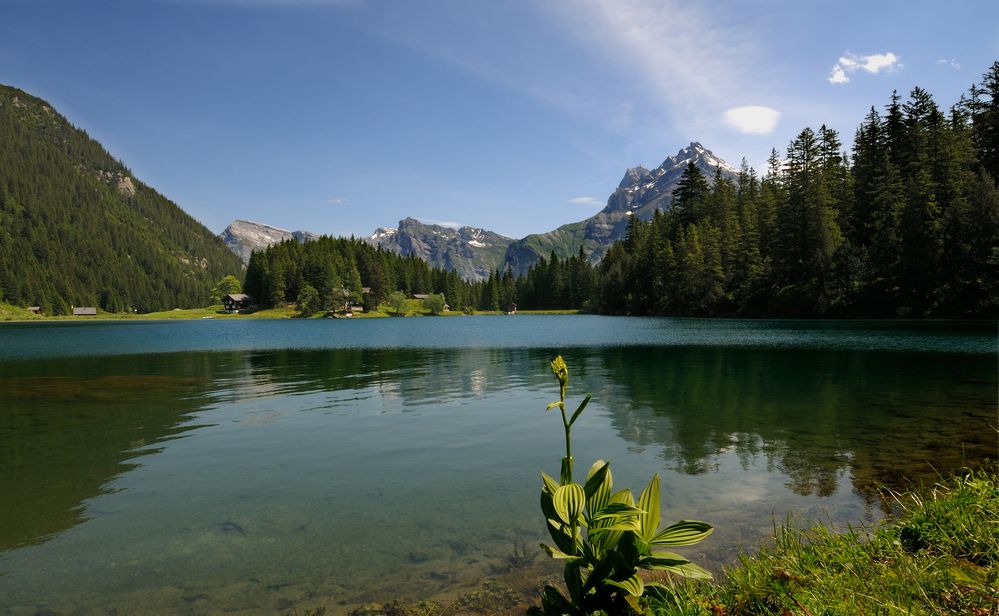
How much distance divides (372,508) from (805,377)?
27713mm

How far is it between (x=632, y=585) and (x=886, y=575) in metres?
3.06

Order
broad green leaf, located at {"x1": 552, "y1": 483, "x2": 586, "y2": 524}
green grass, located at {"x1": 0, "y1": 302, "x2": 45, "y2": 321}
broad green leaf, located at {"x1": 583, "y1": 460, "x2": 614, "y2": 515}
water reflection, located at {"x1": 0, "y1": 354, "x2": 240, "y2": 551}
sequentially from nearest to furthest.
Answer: broad green leaf, located at {"x1": 552, "y1": 483, "x2": 586, "y2": 524}
broad green leaf, located at {"x1": 583, "y1": 460, "x2": 614, "y2": 515}
water reflection, located at {"x1": 0, "y1": 354, "x2": 240, "y2": 551}
green grass, located at {"x1": 0, "y1": 302, "x2": 45, "y2": 321}

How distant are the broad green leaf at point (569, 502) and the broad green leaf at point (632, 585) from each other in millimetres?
656

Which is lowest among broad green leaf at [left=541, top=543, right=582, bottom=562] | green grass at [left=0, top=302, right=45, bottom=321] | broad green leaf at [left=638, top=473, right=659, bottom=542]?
broad green leaf at [left=541, top=543, right=582, bottom=562]

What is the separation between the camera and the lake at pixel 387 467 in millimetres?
7828

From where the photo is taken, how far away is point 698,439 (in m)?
15.7

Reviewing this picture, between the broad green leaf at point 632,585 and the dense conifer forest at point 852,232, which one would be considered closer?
the broad green leaf at point 632,585

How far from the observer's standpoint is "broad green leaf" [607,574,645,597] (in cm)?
386

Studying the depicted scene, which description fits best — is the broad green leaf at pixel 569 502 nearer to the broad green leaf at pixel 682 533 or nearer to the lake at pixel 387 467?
the broad green leaf at pixel 682 533

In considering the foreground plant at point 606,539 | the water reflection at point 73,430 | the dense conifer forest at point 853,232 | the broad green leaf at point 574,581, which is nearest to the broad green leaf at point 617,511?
the foreground plant at point 606,539

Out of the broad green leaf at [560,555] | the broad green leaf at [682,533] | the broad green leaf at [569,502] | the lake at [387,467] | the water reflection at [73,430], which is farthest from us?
the water reflection at [73,430]

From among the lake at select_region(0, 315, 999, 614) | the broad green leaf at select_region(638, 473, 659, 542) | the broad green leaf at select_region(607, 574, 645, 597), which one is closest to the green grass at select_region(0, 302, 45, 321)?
the lake at select_region(0, 315, 999, 614)

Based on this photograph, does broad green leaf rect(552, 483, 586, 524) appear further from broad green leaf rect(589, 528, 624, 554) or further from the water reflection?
the water reflection

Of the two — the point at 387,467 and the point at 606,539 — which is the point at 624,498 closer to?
the point at 606,539
